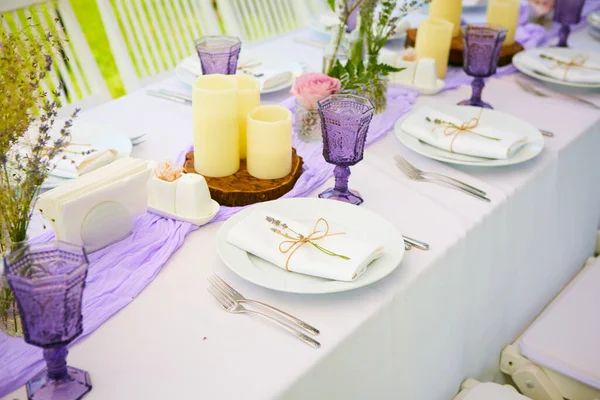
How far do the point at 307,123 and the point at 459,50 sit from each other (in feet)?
2.38

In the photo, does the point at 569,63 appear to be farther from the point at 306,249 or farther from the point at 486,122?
the point at 306,249

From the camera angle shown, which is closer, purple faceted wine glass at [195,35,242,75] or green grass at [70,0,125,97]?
purple faceted wine glass at [195,35,242,75]

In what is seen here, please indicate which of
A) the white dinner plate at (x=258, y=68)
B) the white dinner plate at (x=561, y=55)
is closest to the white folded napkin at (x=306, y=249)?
the white dinner plate at (x=258, y=68)

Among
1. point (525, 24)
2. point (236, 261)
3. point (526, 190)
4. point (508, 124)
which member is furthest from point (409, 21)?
point (236, 261)

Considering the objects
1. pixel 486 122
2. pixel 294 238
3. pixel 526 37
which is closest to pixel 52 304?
pixel 294 238

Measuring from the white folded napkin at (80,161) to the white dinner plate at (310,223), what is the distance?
351 millimetres

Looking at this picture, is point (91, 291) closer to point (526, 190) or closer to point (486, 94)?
point (526, 190)

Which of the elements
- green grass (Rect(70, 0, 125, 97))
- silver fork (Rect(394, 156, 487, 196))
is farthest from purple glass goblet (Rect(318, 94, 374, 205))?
green grass (Rect(70, 0, 125, 97))

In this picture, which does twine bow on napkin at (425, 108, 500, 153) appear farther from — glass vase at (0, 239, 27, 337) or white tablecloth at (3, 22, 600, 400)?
glass vase at (0, 239, 27, 337)

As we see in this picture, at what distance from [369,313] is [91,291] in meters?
0.43

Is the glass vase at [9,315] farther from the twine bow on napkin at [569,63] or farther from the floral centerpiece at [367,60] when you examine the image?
the twine bow on napkin at [569,63]

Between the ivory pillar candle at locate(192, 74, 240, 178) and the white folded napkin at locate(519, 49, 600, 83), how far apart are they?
3.39 ft

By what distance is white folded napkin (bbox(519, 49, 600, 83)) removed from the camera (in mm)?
1964

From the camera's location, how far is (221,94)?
1.33 metres
